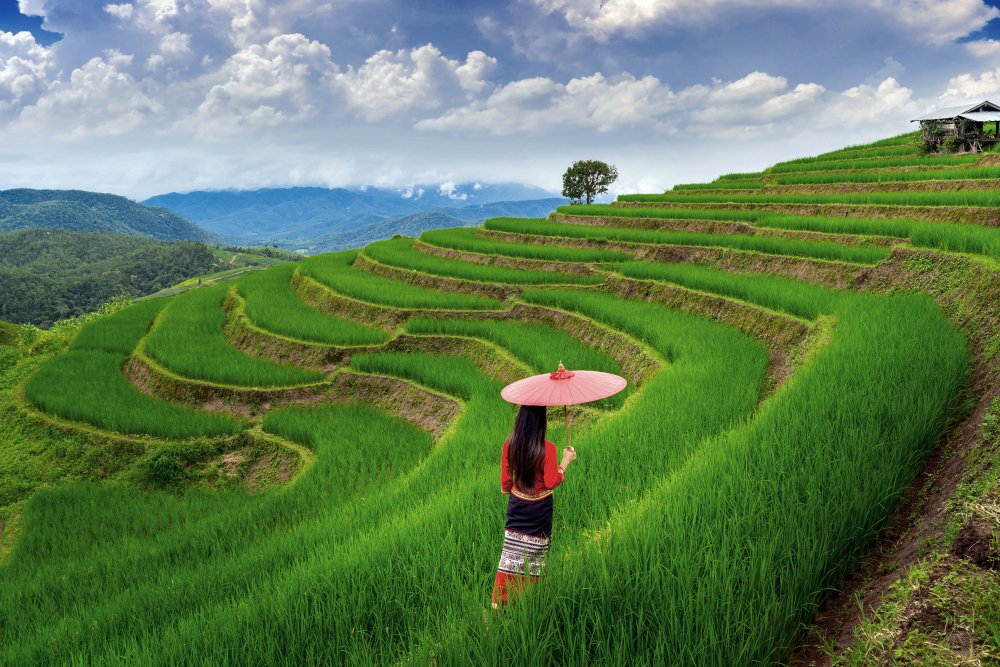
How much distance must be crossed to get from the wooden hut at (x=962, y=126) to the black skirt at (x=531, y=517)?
25.1 meters

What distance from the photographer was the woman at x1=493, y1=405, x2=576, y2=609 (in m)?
2.93

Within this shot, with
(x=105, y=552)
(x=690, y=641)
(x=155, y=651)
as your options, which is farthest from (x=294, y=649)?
(x=105, y=552)

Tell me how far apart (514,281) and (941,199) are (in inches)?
369

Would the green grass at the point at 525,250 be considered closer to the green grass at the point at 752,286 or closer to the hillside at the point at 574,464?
the hillside at the point at 574,464

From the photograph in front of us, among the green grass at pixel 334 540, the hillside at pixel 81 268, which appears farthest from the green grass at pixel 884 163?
the hillside at pixel 81 268

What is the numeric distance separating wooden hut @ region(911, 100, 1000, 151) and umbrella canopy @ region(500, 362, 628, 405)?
2447 centimetres

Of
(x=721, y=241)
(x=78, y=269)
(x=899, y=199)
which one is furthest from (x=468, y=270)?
(x=78, y=269)

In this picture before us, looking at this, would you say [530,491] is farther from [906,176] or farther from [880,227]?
[906,176]

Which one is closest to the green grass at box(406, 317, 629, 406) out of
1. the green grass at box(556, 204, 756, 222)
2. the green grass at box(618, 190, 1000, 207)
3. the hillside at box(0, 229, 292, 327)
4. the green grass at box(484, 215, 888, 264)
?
the green grass at box(484, 215, 888, 264)

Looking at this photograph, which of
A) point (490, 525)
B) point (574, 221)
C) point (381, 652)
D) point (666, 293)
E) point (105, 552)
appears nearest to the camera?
point (381, 652)

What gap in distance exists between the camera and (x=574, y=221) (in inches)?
850

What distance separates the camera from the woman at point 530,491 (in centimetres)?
293

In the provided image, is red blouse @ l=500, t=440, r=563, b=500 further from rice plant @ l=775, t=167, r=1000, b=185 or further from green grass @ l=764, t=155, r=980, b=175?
green grass @ l=764, t=155, r=980, b=175

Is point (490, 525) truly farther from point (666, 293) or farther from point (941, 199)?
point (941, 199)
